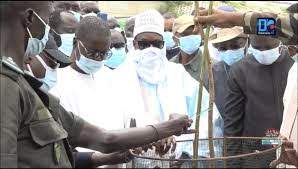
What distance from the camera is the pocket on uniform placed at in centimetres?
163

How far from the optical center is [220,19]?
2742 mm

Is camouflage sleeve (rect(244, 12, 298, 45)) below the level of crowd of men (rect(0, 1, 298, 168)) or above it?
above

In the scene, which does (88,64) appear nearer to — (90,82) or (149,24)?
(90,82)

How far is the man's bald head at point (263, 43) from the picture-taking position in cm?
392

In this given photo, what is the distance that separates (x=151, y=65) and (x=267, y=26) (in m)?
1.13

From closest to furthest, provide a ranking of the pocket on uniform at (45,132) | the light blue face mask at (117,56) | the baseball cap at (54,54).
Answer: the pocket on uniform at (45,132) < the baseball cap at (54,54) < the light blue face mask at (117,56)

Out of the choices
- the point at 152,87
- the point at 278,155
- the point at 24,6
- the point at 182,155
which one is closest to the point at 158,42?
the point at 152,87

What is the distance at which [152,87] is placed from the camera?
3.74 metres

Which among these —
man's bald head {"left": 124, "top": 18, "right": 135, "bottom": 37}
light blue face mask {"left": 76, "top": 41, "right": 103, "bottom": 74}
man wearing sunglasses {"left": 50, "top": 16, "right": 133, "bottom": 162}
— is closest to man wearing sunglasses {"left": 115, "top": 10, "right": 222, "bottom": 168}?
man wearing sunglasses {"left": 50, "top": 16, "right": 133, "bottom": 162}

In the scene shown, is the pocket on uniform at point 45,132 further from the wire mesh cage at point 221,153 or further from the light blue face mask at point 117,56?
the light blue face mask at point 117,56

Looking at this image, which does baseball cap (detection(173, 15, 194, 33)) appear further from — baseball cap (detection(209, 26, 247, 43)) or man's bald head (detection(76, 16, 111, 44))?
man's bald head (detection(76, 16, 111, 44))

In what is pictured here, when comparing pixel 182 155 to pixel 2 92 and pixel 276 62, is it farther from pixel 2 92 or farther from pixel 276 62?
pixel 2 92

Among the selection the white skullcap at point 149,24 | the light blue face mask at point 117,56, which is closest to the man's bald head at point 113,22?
the light blue face mask at point 117,56

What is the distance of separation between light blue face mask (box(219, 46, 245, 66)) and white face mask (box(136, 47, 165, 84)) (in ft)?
2.25
